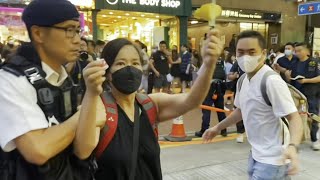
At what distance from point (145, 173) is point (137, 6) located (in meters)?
14.8

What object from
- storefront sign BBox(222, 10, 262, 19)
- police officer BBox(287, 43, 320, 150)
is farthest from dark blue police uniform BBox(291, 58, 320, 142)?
storefront sign BBox(222, 10, 262, 19)

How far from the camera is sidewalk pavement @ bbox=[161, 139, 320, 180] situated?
15.5ft

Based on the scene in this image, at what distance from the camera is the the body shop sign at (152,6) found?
603 inches

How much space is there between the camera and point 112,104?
1923mm

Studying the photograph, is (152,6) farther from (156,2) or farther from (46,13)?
(46,13)

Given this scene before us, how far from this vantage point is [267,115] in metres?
2.72

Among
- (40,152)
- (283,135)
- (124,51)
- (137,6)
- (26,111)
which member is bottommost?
(283,135)

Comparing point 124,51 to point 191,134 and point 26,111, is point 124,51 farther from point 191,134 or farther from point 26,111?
point 191,134

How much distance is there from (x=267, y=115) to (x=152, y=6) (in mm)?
14360

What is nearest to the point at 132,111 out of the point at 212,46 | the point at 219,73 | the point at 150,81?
the point at 212,46

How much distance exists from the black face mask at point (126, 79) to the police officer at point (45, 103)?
1.36 ft

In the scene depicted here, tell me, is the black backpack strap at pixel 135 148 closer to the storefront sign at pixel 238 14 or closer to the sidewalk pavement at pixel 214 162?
the sidewalk pavement at pixel 214 162

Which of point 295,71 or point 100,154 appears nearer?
point 100,154

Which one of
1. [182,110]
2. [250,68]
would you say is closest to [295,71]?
[250,68]
